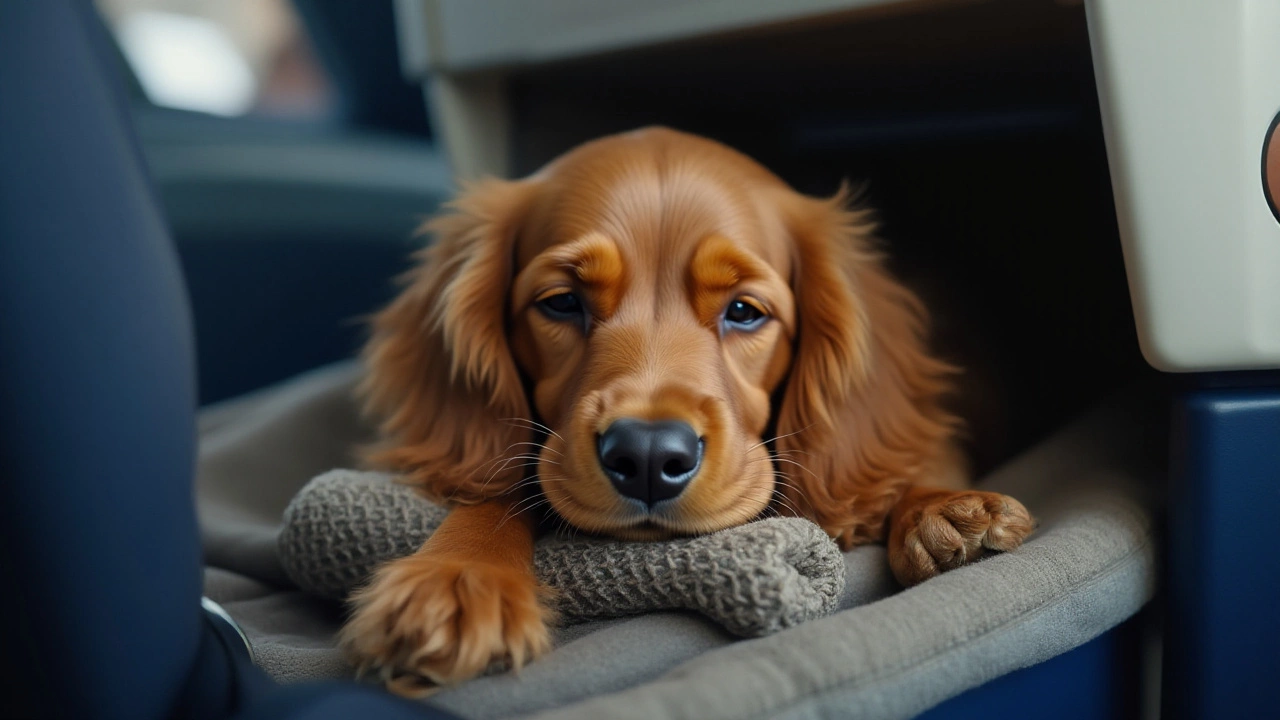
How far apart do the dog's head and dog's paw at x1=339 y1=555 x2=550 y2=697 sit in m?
0.21

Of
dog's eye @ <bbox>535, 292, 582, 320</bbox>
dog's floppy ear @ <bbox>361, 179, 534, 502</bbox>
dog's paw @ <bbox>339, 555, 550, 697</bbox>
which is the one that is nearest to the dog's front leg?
dog's paw @ <bbox>339, 555, 550, 697</bbox>

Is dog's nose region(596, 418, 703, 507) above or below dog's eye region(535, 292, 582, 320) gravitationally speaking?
below

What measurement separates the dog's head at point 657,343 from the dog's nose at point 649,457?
37mm

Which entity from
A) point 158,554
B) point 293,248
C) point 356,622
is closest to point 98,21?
point 158,554

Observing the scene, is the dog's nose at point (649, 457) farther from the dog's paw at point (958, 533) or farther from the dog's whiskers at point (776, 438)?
the dog's paw at point (958, 533)

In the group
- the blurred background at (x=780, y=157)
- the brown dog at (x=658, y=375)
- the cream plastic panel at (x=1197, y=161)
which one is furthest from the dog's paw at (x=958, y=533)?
the blurred background at (x=780, y=157)

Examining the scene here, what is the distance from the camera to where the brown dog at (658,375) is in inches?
48.0

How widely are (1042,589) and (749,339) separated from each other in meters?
0.52

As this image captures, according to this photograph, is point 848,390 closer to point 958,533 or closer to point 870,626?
point 958,533

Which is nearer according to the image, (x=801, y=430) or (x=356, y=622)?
(x=356, y=622)

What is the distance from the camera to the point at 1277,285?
1.17 meters

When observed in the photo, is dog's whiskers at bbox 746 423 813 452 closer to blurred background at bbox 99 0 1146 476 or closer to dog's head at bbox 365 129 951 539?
dog's head at bbox 365 129 951 539

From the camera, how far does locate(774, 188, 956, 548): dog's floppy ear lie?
1.45 metres

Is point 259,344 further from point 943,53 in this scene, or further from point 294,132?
point 943,53
